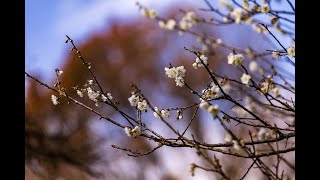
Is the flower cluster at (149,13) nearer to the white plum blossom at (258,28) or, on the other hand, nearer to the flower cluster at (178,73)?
the flower cluster at (178,73)

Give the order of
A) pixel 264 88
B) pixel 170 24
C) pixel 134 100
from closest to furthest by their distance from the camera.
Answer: pixel 264 88
pixel 170 24
pixel 134 100

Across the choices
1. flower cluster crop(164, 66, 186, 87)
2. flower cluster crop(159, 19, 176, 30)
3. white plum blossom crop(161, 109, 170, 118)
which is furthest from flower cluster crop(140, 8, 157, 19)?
white plum blossom crop(161, 109, 170, 118)

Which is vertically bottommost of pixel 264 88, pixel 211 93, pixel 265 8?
pixel 264 88

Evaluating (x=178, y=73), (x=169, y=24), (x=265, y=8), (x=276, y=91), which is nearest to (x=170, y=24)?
(x=169, y=24)

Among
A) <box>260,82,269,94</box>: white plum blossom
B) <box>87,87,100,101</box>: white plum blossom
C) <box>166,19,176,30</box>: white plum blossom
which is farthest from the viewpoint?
<box>87,87,100,101</box>: white plum blossom

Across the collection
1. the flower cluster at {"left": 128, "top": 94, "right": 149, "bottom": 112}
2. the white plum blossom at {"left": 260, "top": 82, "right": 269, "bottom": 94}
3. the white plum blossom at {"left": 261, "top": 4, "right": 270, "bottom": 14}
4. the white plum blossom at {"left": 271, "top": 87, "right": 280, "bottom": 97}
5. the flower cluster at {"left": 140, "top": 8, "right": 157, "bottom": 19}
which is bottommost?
the white plum blossom at {"left": 260, "top": 82, "right": 269, "bottom": 94}

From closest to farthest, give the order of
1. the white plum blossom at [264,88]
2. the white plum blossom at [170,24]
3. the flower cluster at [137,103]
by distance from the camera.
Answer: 1. the white plum blossom at [264,88]
2. the white plum blossom at [170,24]
3. the flower cluster at [137,103]

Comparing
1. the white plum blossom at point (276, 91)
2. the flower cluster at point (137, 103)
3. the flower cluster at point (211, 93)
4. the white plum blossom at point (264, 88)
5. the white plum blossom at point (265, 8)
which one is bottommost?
the white plum blossom at point (264, 88)

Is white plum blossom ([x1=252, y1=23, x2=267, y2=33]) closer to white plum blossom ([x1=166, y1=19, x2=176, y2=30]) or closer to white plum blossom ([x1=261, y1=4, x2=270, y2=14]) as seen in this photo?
white plum blossom ([x1=261, y1=4, x2=270, y2=14])

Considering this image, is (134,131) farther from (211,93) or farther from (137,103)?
(211,93)

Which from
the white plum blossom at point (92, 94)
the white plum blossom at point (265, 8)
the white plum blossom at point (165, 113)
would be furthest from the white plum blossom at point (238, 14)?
the white plum blossom at point (92, 94)

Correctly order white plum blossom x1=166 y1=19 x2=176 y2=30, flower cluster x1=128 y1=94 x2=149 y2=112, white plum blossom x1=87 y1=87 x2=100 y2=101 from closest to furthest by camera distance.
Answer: white plum blossom x1=166 y1=19 x2=176 y2=30, flower cluster x1=128 y1=94 x2=149 y2=112, white plum blossom x1=87 y1=87 x2=100 y2=101
